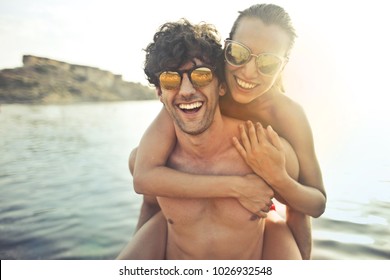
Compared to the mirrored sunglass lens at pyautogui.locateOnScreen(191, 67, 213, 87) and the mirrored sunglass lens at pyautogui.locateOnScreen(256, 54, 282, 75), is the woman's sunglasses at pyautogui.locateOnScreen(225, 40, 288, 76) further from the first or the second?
the mirrored sunglass lens at pyautogui.locateOnScreen(191, 67, 213, 87)

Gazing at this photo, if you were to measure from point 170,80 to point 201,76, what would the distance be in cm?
20

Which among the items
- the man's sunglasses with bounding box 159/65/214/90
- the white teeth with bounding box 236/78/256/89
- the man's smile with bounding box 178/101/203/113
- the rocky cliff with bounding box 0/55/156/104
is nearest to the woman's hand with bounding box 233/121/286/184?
the white teeth with bounding box 236/78/256/89

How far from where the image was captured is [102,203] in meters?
7.07

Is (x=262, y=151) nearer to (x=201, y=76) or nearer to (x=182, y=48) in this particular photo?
(x=201, y=76)

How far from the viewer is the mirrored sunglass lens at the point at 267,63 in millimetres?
3059

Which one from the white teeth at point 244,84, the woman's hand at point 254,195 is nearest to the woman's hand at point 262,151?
the woman's hand at point 254,195

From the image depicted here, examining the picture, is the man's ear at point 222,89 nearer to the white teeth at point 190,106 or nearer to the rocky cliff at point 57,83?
the white teeth at point 190,106

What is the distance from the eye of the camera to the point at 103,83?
22719 millimetres

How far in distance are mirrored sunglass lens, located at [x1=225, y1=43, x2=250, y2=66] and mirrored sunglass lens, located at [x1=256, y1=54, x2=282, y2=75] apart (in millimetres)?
91

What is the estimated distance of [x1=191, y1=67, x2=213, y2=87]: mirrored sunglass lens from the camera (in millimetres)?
2861

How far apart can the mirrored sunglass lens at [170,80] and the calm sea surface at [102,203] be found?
2711 mm
